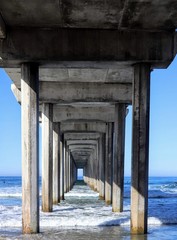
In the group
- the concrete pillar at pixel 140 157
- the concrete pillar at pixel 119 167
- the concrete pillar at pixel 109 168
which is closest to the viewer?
the concrete pillar at pixel 140 157

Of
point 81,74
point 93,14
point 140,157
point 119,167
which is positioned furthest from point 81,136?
point 93,14

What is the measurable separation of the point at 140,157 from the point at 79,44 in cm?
339

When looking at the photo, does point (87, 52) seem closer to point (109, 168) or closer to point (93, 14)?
point (93, 14)

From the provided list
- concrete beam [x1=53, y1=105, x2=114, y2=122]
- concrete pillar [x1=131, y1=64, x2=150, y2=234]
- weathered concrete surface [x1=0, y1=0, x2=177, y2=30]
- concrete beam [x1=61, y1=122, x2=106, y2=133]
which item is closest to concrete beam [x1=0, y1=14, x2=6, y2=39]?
weathered concrete surface [x1=0, y1=0, x2=177, y2=30]

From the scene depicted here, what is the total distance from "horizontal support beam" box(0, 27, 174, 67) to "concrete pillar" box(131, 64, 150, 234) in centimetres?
101

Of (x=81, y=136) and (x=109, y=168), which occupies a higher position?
(x=81, y=136)

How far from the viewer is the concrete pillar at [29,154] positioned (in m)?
10.8

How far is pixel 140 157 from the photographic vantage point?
431 inches

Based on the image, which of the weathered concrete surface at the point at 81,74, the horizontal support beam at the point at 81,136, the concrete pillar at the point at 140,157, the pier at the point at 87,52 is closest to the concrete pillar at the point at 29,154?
the pier at the point at 87,52

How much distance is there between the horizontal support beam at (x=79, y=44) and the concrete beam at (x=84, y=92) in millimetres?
5830

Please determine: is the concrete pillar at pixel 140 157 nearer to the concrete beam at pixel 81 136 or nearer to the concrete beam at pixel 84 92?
the concrete beam at pixel 84 92

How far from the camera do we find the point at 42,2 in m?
9.09

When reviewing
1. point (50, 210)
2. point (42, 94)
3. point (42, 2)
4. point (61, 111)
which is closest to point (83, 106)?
point (61, 111)

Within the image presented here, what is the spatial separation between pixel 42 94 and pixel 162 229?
24.9ft
